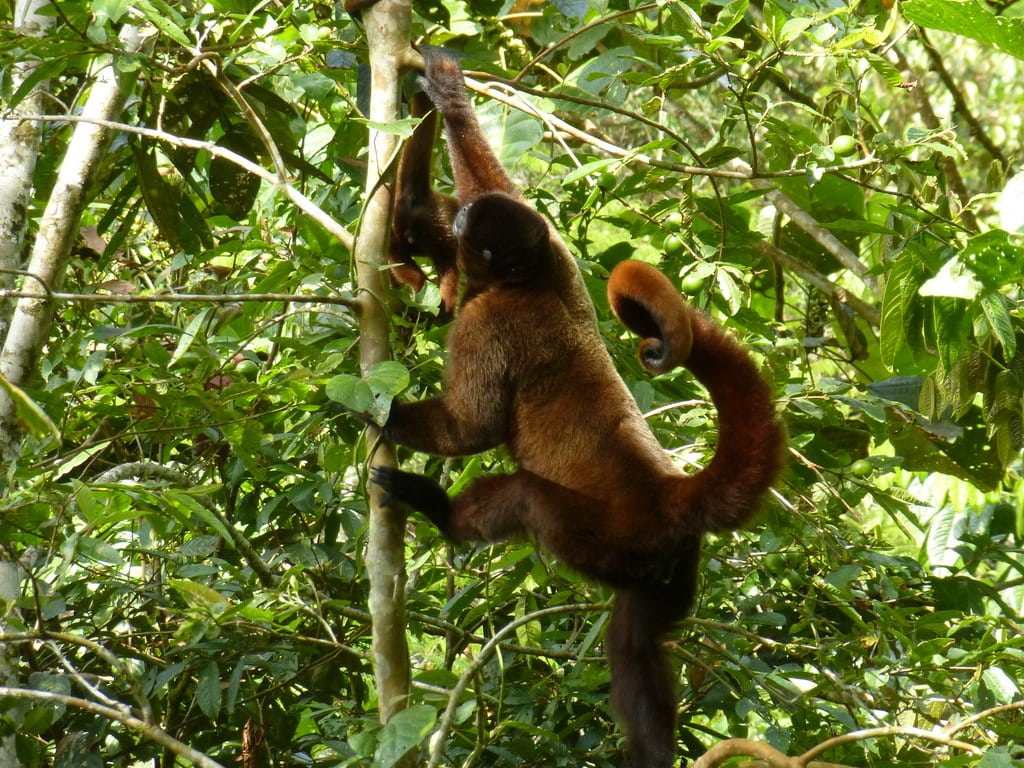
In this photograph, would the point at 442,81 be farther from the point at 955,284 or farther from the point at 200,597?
the point at 955,284

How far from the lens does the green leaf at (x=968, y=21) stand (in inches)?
76.6

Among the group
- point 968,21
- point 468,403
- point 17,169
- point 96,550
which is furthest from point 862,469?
point 17,169

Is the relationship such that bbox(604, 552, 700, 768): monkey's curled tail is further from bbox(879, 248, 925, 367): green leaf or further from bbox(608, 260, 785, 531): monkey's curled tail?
bbox(879, 248, 925, 367): green leaf

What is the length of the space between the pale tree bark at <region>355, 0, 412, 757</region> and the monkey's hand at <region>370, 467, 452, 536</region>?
0.05m

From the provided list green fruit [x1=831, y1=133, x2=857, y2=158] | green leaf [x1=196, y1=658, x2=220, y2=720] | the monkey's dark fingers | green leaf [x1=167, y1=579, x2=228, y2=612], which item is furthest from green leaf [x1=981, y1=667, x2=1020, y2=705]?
the monkey's dark fingers

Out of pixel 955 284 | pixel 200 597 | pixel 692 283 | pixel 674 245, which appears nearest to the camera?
pixel 955 284

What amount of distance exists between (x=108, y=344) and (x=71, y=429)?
2.17 ft

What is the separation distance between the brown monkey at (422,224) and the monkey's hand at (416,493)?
0.97m

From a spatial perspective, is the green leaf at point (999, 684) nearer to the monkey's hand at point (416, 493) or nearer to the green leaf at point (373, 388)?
the monkey's hand at point (416, 493)

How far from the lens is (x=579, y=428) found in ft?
12.2

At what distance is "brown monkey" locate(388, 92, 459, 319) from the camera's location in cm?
409

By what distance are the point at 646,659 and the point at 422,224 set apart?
199 centimetres

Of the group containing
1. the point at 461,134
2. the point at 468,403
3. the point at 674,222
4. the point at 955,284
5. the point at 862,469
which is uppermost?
the point at 955,284

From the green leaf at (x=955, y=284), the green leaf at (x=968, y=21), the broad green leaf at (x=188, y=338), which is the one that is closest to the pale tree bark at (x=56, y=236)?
the broad green leaf at (x=188, y=338)
